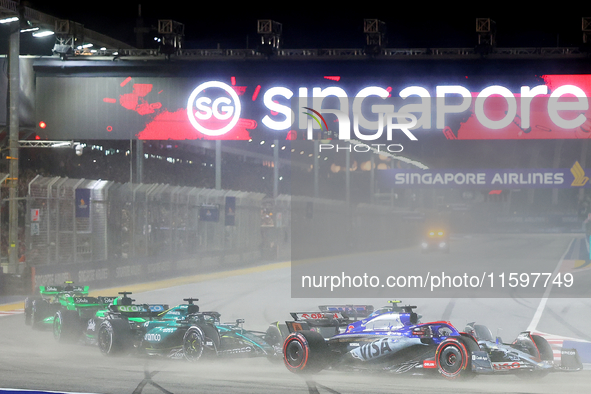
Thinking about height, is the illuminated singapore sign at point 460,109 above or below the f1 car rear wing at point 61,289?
above

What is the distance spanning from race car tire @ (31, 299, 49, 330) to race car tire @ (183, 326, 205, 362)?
4577 mm

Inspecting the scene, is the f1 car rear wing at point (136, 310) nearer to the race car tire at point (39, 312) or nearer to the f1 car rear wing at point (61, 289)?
the f1 car rear wing at point (61, 289)

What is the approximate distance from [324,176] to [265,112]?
171 feet

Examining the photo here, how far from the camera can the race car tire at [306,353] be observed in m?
8.85

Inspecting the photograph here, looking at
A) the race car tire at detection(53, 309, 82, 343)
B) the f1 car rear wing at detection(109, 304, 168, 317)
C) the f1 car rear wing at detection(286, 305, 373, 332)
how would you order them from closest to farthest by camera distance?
the f1 car rear wing at detection(286, 305, 373, 332) → the f1 car rear wing at detection(109, 304, 168, 317) → the race car tire at detection(53, 309, 82, 343)

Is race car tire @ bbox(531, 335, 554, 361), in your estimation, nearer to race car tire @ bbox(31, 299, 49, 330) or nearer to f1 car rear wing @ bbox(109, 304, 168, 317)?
f1 car rear wing @ bbox(109, 304, 168, 317)

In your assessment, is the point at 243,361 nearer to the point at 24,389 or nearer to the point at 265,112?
the point at 24,389

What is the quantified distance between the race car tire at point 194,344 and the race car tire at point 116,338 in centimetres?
116

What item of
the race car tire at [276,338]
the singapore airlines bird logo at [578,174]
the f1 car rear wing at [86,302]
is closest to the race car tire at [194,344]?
the race car tire at [276,338]

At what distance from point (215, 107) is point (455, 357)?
39.1ft

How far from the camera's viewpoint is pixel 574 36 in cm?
1764

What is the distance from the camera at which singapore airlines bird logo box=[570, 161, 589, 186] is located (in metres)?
16.0

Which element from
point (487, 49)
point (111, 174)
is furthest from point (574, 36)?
point (111, 174)

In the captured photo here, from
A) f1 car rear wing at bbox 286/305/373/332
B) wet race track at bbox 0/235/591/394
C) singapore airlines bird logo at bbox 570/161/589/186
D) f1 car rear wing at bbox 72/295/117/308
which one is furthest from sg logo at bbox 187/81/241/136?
f1 car rear wing at bbox 286/305/373/332
